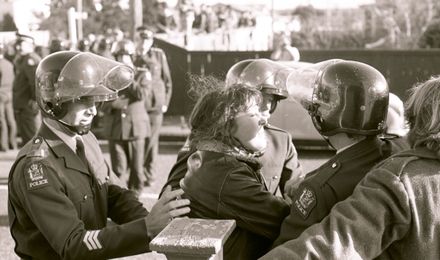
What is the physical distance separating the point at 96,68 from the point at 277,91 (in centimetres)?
156

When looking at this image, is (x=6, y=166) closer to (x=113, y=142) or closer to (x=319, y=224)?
(x=113, y=142)

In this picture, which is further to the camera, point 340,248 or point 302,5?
point 302,5

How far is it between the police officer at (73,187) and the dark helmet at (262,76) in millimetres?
1244


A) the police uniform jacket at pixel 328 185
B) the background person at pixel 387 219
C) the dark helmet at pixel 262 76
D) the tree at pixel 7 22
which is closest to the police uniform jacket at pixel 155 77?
the dark helmet at pixel 262 76

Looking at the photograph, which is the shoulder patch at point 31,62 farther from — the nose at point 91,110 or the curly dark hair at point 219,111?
the curly dark hair at point 219,111

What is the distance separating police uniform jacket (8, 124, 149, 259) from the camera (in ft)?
8.46

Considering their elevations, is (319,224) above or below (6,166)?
above

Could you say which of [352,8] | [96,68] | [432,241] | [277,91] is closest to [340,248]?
[432,241]

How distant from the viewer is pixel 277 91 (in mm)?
4234

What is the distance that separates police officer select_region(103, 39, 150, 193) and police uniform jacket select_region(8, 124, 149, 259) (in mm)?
4727

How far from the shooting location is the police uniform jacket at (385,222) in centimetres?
210

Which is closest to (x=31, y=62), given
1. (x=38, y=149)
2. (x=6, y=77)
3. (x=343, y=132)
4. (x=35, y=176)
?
(x=6, y=77)

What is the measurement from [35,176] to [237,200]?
813 millimetres

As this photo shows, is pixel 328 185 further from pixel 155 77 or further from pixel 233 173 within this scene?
pixel 155 77
